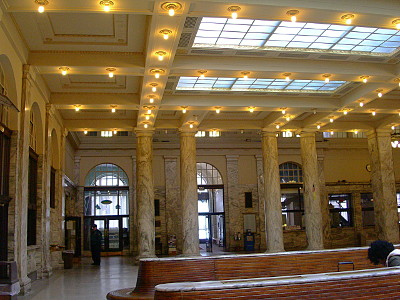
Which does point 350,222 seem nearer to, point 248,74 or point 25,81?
point 248,74

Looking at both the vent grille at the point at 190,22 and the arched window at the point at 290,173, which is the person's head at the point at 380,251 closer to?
the vent grille at the point at 190,22

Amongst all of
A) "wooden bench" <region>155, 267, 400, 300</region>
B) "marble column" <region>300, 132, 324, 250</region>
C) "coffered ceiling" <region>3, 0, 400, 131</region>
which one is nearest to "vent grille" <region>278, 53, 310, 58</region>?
"coffered ceiling" <region>3, 0, 400, 131</region>

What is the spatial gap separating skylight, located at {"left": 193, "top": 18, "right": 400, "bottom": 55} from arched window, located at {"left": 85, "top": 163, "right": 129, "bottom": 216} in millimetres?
14680

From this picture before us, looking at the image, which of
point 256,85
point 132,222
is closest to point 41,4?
point 256,85

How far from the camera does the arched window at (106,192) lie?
84.8ft

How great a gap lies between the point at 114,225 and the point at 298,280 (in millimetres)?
21962

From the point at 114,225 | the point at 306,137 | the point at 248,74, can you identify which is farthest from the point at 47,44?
the point at 114,225

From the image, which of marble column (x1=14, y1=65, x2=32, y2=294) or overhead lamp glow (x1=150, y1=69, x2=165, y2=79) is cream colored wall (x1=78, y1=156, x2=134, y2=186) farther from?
marble column (x1=14, y1=65, x2=32, y2=294)

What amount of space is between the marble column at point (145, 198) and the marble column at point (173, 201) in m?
6.26

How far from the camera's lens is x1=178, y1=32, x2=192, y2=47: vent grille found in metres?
12.2

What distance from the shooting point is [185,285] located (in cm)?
476

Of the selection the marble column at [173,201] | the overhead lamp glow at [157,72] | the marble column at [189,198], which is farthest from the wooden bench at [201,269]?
the marble column at [173,201]

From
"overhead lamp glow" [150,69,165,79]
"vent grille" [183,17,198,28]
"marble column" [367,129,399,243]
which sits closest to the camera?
"vent grille" [183,17,198,28]

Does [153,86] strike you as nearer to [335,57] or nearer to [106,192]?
[335,57]
